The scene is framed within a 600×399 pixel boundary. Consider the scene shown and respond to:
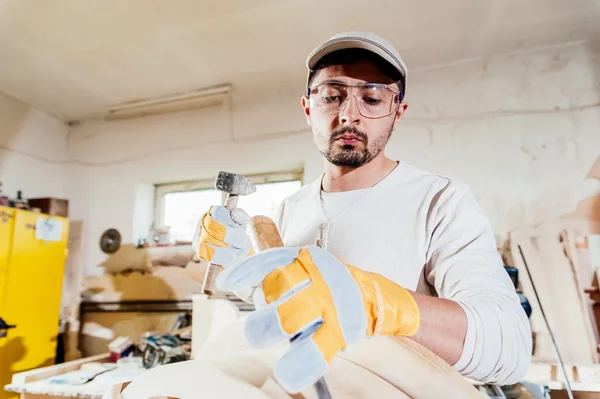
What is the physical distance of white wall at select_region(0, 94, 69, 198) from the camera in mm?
3307

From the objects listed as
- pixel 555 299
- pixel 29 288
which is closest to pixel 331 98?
pixel 555 299

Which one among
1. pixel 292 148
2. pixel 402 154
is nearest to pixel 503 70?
pixel 402 154

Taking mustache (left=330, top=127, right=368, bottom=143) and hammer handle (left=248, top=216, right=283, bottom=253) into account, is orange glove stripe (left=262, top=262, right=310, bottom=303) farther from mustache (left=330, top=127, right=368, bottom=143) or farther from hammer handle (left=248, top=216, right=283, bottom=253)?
mustache (left=330, top=127, right=368, bottom=143)

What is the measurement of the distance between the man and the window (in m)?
1.76

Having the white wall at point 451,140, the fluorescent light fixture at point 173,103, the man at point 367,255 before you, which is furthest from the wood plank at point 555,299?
the fluorescent light fixture at point 173,103

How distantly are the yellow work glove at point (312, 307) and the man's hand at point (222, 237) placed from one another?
0.62 meters

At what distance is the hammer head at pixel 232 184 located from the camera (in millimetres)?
1375

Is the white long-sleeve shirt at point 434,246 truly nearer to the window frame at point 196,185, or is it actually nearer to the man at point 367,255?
the man at point 367,255

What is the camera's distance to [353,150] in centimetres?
129

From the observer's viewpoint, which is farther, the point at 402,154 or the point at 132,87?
the point at 132,87

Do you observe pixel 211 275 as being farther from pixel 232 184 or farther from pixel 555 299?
pixel 555 299

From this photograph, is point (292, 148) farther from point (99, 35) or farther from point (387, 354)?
point (387, 354)

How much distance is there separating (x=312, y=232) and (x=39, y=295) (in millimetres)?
2594

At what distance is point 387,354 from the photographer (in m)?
0.85
